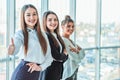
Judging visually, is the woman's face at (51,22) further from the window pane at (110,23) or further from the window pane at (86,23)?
the window pane at (110,23)

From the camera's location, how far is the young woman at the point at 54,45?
3.21m

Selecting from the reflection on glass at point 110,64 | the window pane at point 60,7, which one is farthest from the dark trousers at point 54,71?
the reflection on glass at point 110,64

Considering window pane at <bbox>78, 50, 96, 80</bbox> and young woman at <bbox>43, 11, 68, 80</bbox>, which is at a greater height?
young woman at <bbox>43, 11, 68, 80</bbox>

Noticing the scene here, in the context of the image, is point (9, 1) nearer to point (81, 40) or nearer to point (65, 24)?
point (65, 24)

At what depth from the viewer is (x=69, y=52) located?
3.60m

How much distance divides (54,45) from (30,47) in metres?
0.47

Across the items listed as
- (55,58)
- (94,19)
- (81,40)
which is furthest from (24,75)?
(94,19)

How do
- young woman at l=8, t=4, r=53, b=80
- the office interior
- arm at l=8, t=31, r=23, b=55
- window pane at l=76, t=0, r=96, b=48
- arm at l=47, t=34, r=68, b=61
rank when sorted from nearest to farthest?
arm at l=8, t=31, r=23, b=55 < young woman at l=8, t=4, r=53, b=80 < arm at l=47, t=34, r=68, b=61 < the office interior < window pane at l=76, t=0, r=96, b=48

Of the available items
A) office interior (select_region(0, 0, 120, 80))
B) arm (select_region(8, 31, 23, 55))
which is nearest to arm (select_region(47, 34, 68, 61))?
arm (select_region(8, 31, 23, 55))

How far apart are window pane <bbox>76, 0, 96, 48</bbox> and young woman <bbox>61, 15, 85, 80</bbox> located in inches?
37.7

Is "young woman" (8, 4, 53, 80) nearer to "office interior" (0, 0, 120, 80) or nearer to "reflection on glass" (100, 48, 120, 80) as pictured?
"office interior" (0, 0, 120, 80)

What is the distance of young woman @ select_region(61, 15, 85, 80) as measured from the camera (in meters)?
3.61

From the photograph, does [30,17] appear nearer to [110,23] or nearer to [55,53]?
[55,53]

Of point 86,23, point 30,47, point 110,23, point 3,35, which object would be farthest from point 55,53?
point 110,23
